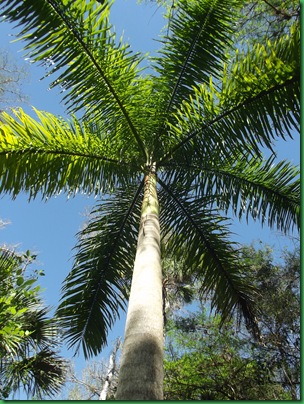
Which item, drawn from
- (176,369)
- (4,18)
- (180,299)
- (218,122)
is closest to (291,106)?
(218,122)

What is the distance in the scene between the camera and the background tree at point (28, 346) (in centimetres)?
576

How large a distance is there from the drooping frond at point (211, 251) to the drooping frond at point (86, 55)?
1.27 metres

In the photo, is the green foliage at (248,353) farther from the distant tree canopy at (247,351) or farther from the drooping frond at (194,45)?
the drooping frond at (194,45)

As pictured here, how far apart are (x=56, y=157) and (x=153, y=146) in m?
1.40

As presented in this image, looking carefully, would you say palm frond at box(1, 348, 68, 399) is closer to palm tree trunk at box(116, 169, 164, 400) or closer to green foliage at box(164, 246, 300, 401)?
palm tree trunk at box(116, 169, 164, 400)

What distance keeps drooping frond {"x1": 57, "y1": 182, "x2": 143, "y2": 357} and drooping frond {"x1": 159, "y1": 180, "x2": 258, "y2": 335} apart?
2.27 ft

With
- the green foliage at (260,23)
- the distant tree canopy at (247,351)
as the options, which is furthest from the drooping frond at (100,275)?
the green foliage at (260,23)

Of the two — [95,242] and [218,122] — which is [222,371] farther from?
[218,122]

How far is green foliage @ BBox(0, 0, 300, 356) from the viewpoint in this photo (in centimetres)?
445

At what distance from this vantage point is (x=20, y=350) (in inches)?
241

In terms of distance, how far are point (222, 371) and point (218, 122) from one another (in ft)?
26.9

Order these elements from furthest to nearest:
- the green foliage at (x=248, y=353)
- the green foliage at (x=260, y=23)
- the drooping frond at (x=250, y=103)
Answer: the green foliage at (x=248, y=353), the green foliage at (x=260, y=23), the drooping frond at (x=250, y=103)

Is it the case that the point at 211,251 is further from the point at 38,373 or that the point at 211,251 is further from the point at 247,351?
the point at 247,351

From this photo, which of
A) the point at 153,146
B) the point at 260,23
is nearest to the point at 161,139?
the point at 153,146
